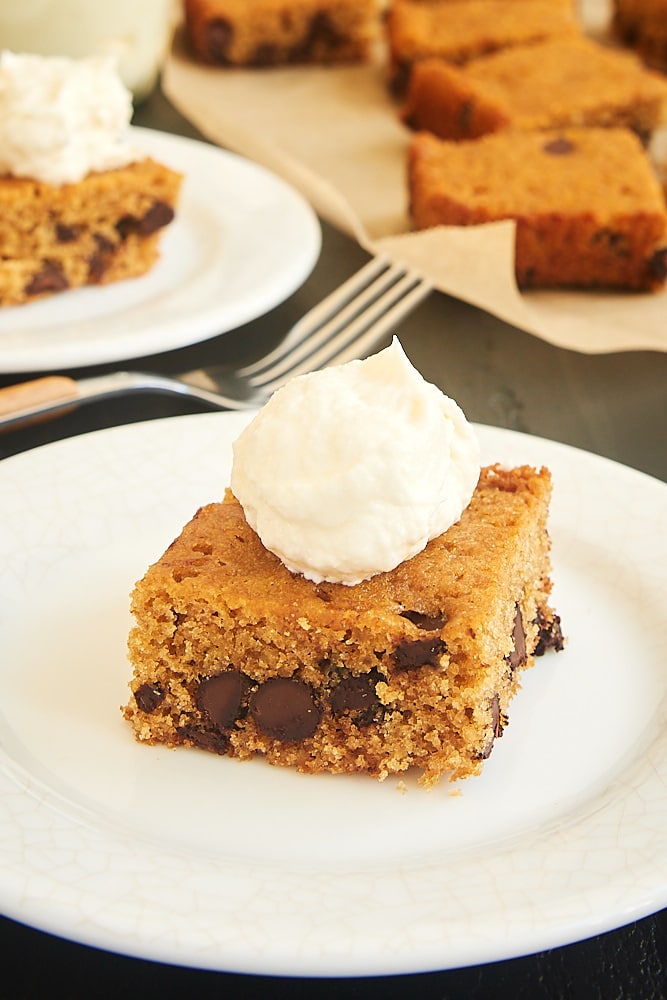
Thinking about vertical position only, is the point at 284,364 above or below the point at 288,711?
below

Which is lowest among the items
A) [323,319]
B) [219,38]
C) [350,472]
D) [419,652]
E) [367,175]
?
[367,175]

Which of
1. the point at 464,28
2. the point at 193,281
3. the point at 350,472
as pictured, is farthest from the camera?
the point at 464,28

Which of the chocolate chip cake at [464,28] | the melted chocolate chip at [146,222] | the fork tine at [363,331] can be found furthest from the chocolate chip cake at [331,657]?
the chocolate chip cake at [464,28]

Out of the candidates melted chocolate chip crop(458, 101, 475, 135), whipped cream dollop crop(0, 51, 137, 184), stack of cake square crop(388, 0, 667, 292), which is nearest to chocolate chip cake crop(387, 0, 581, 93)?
stack of cake square crop(388, 0, 667, 292)

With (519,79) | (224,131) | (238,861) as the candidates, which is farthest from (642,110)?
(238,861)

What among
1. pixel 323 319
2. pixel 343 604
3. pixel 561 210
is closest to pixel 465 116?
pixel 561 210

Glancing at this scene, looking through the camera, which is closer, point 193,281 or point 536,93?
point 193,281

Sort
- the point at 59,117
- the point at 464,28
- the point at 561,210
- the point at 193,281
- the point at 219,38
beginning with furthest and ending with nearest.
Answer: the point at 219,38, the point at 464,28, the point at 561,210, the point at 193,281, the point at 59,117

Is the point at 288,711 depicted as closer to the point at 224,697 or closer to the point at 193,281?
the point at 224,697
